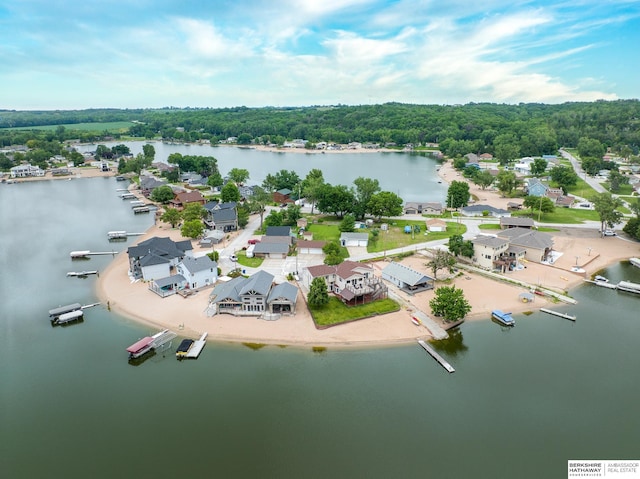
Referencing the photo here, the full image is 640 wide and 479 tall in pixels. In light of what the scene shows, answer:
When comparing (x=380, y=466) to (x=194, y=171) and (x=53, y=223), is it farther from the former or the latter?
A: (x=194, y=171)

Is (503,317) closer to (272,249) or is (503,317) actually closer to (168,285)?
(272,249)

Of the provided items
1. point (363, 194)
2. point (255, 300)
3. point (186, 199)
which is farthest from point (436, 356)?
point (186, 199)

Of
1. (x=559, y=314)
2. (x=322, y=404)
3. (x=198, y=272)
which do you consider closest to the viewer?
(x=322, y=404)

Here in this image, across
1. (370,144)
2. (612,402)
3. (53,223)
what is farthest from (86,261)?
(370,144)

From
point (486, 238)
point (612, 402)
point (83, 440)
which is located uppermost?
point (486, 238)

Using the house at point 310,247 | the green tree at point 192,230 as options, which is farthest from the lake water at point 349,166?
the green tree at point 192,230

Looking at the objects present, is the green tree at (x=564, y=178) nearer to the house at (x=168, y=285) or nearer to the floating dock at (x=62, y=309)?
the house at (x=168, y=285)

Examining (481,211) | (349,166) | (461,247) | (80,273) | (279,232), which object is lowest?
(80,273)
